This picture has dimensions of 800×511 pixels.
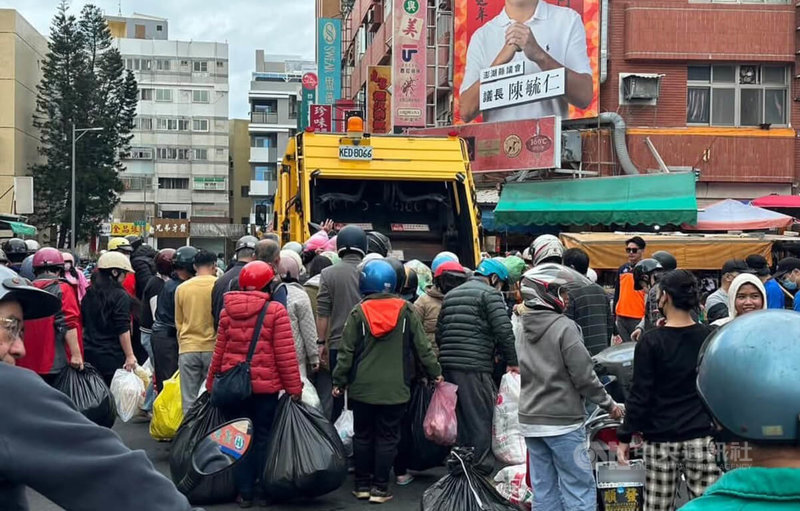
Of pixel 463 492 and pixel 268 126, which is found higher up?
pixel 268 126

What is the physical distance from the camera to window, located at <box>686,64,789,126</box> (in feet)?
74.3

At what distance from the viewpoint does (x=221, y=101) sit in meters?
82.4

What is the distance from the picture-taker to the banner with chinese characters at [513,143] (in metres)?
21.5

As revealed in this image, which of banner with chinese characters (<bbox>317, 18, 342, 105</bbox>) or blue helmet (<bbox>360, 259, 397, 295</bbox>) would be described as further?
banner with chinese characters (<bbox>317, 18, 342, 105</bbox>)

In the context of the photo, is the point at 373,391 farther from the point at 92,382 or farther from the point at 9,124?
the point at 9,124

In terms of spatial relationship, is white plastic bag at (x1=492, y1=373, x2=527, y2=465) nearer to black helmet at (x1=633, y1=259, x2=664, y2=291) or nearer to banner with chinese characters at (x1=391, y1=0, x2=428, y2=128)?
black helmet at (x1=633, y1=259, x2=664, y2=291)

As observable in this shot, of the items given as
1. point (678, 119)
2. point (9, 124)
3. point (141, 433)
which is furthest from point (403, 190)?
point (9, 124)

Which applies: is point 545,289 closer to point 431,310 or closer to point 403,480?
point 431,310

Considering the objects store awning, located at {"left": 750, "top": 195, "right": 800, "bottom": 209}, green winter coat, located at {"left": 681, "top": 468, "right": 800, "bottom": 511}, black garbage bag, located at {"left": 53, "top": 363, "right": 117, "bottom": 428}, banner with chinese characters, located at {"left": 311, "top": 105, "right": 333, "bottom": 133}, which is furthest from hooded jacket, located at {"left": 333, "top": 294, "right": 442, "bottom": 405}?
banner with chinese characters, located at {"left": 311, "top": 105, "right": 333, "bottom": 133}

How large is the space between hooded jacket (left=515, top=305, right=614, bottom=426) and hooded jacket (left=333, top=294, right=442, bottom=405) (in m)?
1.69

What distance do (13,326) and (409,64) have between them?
22.7 metres

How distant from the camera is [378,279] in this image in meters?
7.31

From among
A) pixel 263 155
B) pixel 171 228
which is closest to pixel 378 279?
pixel 171 228

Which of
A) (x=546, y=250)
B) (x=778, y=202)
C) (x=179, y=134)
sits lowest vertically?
(x=546, y=250)
